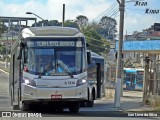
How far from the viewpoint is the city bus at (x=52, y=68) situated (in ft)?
56.5

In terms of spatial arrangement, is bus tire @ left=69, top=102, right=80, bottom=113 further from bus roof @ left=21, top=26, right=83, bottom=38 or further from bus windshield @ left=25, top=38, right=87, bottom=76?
bus roof @ left=21, top=26, right=83, bottom=38

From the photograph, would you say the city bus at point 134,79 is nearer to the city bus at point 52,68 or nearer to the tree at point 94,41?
the tree at point 94,41

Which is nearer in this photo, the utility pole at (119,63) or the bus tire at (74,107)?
the bus tire at (74,107)

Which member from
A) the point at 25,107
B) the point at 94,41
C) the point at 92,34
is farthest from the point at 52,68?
the point at 94,41

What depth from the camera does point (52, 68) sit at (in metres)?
17.5

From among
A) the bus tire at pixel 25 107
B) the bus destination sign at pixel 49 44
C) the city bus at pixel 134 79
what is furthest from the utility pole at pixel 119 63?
the city bus at pixel 134 79

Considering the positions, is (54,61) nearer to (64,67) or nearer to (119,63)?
(64,67)

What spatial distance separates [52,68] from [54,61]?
284 mm

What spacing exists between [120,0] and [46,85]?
1031 cm

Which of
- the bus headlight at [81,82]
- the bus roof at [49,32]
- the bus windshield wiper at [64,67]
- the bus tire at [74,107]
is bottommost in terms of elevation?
the bus tire at [74,107]

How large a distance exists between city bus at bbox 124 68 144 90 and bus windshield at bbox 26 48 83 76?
35558mm

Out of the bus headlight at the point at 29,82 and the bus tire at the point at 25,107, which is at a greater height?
the bus headlight at the point at 29,82

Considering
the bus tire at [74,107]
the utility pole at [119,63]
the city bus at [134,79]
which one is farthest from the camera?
the city bus at [134,79]

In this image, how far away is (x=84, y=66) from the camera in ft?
59.1
